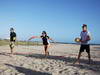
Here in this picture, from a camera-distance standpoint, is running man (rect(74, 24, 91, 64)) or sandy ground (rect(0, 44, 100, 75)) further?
running man (rect(74, 24, 91, 64))

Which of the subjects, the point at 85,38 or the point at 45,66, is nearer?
the point at 45,66

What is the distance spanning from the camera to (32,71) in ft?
29.2

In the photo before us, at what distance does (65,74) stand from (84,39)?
3276mm

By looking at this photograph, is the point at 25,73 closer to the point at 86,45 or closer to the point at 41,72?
the point at 41,72

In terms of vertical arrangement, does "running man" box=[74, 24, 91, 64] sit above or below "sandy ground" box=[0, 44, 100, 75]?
above

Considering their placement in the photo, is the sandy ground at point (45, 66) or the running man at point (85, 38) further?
the running man at point (85, 38)

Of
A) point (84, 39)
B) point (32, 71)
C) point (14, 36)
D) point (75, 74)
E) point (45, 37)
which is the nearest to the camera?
point (75, 74)

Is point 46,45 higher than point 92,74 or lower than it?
higher

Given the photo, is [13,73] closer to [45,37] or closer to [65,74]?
[65,74]

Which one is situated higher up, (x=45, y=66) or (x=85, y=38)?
(x=85, y=38)

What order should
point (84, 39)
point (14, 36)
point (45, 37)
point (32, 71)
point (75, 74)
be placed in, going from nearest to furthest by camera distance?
point (75, 74) < point (32, 71) < point (84, 39) < point (45, 37) < point (14, 36)

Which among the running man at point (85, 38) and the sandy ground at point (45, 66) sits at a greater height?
the running man at point (85, 38)

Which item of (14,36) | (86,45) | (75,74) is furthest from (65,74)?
(14,36)

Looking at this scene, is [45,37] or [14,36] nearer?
[45,37]
